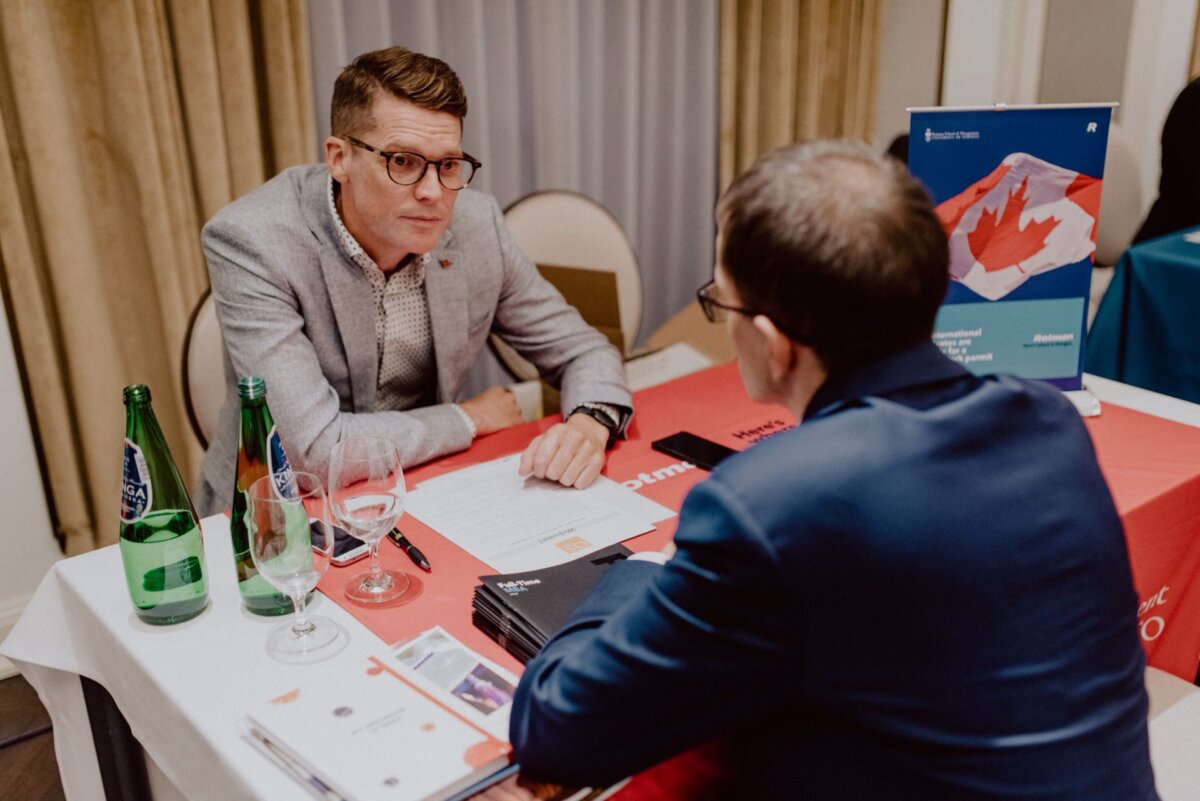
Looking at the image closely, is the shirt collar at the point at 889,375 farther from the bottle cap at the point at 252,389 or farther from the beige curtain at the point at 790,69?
the beige curtain at the point at 790,69

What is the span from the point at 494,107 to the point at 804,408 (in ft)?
7.90

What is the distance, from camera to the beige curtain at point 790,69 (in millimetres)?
3367

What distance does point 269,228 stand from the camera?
5.22ft

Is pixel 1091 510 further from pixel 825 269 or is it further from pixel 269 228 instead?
pixel 269 228

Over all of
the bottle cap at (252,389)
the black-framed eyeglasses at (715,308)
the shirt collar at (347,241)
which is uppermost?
the black-framed eyeglasses at (715,308)

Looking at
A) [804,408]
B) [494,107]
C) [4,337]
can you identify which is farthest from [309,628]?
[494,107]

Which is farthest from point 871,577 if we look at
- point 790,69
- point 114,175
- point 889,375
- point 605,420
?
point 790,69

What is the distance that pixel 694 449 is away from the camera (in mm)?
1558

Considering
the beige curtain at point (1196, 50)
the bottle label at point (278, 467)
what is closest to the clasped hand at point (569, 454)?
the bottle label at point (278, 467)

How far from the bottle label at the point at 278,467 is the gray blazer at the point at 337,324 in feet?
1.17

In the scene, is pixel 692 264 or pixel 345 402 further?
pixel 692 264

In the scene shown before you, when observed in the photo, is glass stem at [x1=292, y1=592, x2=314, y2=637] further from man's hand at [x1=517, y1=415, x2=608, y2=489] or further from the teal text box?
the teal text box

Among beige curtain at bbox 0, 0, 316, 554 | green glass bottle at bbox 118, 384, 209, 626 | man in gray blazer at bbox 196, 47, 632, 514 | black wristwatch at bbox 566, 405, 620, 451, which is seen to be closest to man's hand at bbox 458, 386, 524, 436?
man in gray blazer at bbox 196, 47, 632, 514

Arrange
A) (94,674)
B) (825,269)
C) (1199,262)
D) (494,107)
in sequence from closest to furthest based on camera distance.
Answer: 1. (825,269)
2. (94,674)
3. (1199,262)
4. (494,107)
